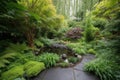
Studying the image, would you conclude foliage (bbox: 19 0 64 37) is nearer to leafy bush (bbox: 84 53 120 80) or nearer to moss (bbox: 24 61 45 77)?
moss (bbox: 24 61 45 77)

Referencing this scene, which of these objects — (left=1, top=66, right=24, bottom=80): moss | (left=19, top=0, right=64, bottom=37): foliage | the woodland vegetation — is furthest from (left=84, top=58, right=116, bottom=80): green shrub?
(left=19, top=0, right=64, bottom=37): foliage

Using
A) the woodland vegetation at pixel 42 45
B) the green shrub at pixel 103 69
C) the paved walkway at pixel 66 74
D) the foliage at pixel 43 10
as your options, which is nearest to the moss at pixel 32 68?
the woodland vegetation at pixel 42 45

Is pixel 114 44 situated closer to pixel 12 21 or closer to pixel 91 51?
pixel 91 51

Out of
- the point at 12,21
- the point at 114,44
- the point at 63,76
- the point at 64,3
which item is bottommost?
the point at 63,76

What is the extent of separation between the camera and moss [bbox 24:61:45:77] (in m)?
2.91

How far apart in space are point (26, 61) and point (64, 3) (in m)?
11.2

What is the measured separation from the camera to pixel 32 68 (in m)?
3.01

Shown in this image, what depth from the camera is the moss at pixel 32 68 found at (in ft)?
9.53

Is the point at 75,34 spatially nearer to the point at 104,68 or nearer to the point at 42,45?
the point at 42,45

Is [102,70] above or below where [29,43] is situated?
below

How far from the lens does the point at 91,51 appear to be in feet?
15.9

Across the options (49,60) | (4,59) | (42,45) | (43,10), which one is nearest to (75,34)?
(42,45)

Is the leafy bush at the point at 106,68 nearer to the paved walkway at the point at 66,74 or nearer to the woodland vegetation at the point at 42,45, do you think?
the woodland vegetation at the point at 42,45

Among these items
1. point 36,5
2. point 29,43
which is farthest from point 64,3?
point 29,43
